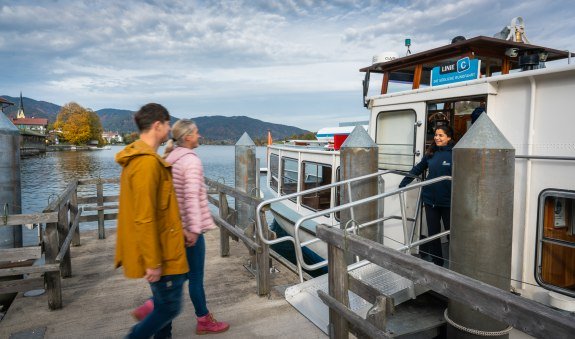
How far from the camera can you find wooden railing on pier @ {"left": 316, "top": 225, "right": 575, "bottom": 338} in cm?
184

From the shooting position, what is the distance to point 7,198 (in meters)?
6.12

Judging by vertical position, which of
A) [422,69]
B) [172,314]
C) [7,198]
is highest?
[422,69]

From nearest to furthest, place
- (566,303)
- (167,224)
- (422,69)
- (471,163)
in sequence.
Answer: (167,224)
(471,163)
(566,303)
(422,69)

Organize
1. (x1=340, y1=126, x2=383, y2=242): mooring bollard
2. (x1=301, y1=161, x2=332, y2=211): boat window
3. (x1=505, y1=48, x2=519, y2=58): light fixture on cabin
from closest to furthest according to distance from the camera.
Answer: (x1=340, y1=126, x2=383, y2=242): mooring bollard
(x1=505, y1=48, x2=519, y2=58): light fixture on cabin
(x1=301, y1=161, x2=332, y2=211): boat window

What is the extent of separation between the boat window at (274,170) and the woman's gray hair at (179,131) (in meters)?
9.34

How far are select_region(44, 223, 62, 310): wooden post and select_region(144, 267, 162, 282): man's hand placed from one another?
250 cm

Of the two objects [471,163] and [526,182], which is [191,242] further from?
[526,182]

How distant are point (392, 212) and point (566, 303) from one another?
3.05 metres

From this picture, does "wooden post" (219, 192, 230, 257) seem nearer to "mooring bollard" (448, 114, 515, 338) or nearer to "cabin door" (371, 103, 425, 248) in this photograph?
"cabin door" (371, 103, 425, 248)

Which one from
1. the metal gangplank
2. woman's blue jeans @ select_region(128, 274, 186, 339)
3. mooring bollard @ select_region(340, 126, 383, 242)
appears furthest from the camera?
mooring bollard @ select_region(340, 126, 383, 242)

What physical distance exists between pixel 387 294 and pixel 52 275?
3811 millimetres

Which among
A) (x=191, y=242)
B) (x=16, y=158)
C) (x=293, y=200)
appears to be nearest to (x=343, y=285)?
(x=191, y=242)

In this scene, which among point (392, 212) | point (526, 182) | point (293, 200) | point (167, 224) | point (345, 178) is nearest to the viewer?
point (167, 224)

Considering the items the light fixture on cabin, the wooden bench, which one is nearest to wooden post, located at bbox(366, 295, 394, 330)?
the wooden bench
